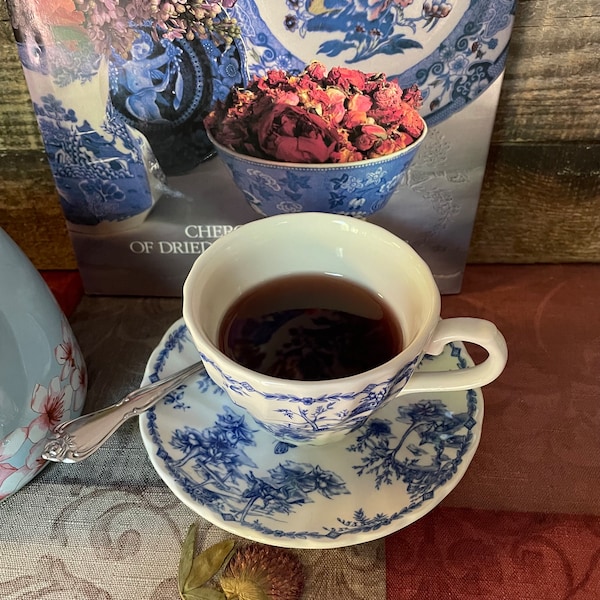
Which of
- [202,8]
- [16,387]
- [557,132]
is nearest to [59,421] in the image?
[16,387]

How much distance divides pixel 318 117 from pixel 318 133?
0.04ft

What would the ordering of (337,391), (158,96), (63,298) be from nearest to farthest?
(337,391) → (158,96) → (63,298)

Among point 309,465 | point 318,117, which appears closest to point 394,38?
point 318,117

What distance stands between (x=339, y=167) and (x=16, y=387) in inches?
11.0

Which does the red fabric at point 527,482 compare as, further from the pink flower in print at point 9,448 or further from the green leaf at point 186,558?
the pink flower in print at point 9,448

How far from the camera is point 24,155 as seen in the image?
57 cm

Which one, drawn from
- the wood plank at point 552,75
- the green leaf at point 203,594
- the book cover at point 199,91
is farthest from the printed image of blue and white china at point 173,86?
the green leaf at point 203,594

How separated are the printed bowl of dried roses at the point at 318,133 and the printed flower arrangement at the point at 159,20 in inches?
1.9

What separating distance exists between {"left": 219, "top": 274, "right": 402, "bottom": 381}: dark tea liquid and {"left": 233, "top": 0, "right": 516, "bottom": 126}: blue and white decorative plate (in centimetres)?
16

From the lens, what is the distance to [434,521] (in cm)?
44

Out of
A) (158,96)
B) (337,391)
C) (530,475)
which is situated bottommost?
(530,475)

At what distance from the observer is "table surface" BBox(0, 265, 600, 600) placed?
0.41 meters

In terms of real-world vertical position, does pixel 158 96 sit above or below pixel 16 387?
above

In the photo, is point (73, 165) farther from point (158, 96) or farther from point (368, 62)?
point (368, 62)
